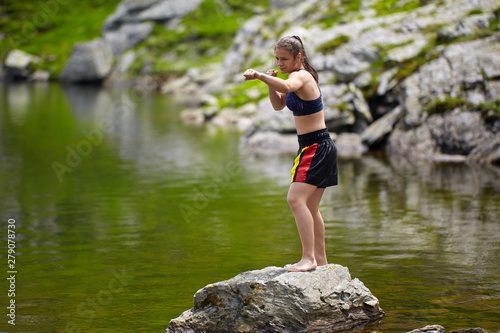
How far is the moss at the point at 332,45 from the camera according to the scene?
1380 inches

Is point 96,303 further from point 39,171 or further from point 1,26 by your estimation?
point 1,26

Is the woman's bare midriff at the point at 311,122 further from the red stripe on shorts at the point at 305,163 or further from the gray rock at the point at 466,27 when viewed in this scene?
the gray rock at the point at 466,27

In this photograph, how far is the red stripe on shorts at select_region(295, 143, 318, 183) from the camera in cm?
773

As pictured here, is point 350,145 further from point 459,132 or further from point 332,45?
point 332,45

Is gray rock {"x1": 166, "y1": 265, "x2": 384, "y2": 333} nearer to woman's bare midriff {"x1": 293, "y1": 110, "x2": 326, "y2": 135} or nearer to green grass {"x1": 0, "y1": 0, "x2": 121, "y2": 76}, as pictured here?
woman's bare midriff {"x1": 293, "y1": 110, "x2": 326, "y2": 135}

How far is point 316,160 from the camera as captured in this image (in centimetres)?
773

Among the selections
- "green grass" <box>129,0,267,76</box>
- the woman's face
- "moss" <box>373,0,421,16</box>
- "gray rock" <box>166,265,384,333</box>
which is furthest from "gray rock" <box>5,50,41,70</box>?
"gray rock" <box>166,265,384,333</box>

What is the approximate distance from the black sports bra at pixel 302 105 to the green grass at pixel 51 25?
109m

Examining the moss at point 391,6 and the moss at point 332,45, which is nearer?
the moss at point 332,45

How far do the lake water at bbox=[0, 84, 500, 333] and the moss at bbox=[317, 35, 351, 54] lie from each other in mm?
11089

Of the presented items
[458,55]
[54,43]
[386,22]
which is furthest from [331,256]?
[54,43]

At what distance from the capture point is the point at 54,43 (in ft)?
413

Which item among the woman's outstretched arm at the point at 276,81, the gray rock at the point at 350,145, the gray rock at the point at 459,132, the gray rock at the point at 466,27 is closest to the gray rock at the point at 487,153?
the gray rock at the point at 459,132

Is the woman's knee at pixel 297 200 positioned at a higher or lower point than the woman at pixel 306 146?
lower
